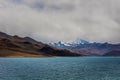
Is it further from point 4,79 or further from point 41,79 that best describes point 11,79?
point 41,79

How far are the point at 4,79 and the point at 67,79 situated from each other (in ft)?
63.1

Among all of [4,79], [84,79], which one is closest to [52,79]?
[84,79]

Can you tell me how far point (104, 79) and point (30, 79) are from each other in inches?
875

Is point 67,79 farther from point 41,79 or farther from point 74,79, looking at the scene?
point 41,79

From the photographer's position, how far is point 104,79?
73.6 m

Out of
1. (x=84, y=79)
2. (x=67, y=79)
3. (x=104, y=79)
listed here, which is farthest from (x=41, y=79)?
(x=104, y=79)

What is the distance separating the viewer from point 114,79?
72938 mm

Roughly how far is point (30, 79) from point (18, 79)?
3715 millimetres

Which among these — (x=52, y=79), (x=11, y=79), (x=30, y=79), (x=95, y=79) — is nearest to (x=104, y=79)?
(x=95, y=79)

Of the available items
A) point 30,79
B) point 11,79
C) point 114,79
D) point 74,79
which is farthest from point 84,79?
point 11,79

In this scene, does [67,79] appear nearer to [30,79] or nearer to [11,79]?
[30,79]

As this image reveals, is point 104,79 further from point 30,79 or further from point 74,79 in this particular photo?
point 30,79

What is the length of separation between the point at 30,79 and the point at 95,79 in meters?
19.5

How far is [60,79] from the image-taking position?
74812mm
